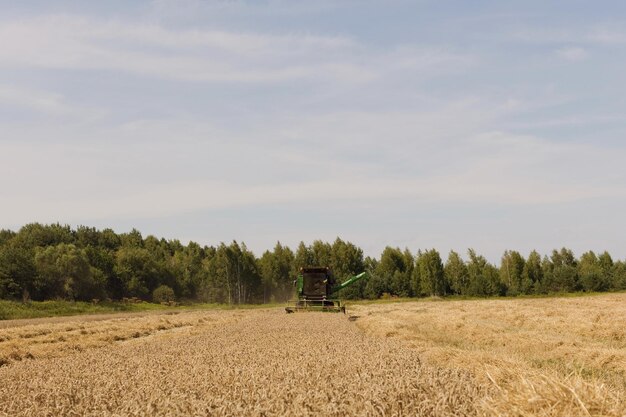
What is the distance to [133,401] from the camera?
6.00 meters

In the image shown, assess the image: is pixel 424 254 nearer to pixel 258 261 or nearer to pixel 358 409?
pixel 258 261

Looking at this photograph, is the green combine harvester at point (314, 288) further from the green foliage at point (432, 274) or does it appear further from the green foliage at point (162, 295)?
the green foliage at point (162, 295)

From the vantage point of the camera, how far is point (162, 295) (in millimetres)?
87062

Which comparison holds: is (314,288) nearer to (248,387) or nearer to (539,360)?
(539,360)

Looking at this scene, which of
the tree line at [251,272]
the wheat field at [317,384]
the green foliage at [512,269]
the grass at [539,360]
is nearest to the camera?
the grass at [539,360]

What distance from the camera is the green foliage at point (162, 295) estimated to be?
285 ft

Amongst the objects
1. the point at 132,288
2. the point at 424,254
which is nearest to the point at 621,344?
the point at 424,254

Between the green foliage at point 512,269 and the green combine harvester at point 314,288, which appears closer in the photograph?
the green combine harvester at point 314,288

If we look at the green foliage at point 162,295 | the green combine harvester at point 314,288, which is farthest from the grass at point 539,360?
the green foliage at point 162,295

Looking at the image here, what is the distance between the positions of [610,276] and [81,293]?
2958 inches

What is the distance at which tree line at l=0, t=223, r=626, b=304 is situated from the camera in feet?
226

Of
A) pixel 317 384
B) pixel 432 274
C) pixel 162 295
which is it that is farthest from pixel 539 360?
pixel 162 295

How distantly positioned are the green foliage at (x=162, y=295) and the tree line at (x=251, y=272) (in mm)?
307

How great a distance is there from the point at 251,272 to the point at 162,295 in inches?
706
